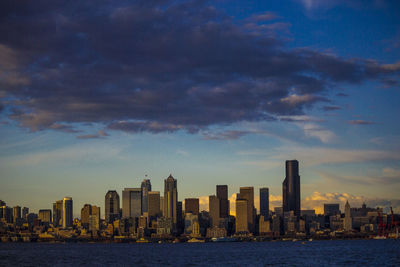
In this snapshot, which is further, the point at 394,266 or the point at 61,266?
the point at 61,266

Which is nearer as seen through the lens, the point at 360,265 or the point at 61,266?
the point at 360,265

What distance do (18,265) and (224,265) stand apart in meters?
51.2

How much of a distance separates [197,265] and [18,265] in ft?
146

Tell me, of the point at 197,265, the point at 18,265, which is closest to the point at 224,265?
the point at 197,265

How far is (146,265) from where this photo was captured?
140 m

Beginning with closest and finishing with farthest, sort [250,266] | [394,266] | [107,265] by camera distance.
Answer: [394,266], [250,266], [107,265]

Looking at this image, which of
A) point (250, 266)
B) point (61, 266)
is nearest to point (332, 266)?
point (250, 266)

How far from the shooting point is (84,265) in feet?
459

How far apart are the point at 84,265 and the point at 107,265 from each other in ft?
19.2

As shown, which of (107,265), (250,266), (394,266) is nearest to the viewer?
(394,266)

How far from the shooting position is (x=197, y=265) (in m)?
138

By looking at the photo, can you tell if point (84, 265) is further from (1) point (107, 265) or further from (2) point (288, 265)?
(2) point (288, 265)

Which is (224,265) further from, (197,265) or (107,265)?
(107,265)

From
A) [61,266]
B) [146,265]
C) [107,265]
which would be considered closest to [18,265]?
[61,266]
